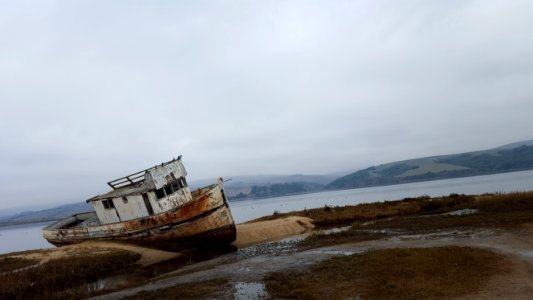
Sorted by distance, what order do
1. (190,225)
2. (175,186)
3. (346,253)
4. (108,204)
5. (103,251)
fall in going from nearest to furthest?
(346,253)
(103,251)
(190,225)
(175,186)
(108,204)

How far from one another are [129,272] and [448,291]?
1469cm

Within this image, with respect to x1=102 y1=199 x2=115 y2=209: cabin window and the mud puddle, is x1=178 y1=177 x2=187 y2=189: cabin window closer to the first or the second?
x1=102 y1=199 x2=115 y2=209: cabin window

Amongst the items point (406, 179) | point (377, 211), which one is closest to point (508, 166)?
point (406, 179)

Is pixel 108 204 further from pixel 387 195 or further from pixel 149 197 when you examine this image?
pixel 387 195

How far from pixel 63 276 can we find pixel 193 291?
8888mm

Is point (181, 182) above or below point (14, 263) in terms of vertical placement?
above

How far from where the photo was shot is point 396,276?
10812mm

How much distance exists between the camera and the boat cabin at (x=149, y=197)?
76.4ft

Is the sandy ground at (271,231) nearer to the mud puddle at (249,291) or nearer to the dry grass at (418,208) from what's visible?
the dry grass at (418,208)

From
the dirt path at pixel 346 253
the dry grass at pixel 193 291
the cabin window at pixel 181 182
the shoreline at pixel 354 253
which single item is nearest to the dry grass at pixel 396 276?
the shoreline at pixel 354 253

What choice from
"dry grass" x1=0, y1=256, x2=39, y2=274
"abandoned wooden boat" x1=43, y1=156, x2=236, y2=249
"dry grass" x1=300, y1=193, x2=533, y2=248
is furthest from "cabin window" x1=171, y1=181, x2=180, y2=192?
"dry grass" x1=300, y1=193, x2=533, y2=248

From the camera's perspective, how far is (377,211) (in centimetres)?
2911

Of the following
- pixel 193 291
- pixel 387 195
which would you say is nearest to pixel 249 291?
pixel 193 291

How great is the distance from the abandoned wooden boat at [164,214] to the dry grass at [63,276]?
6.84 feet
